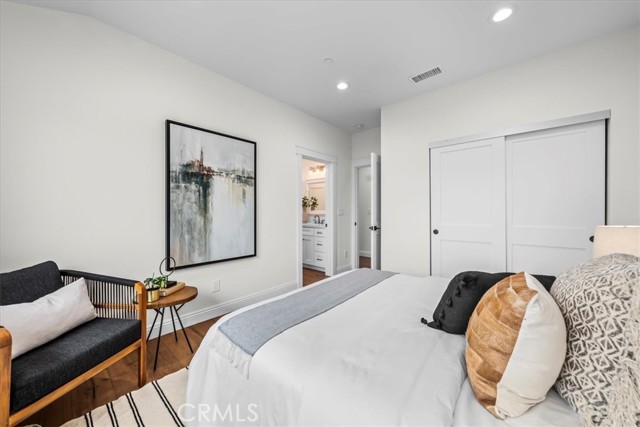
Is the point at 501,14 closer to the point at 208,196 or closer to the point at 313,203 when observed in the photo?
the point at 208,196

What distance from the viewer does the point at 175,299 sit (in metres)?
1.92

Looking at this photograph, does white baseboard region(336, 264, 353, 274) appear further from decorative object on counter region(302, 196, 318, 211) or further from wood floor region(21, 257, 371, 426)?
wood floor region(21, 257, 371, 426)

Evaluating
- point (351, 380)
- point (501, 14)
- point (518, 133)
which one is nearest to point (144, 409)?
point (351, 380)

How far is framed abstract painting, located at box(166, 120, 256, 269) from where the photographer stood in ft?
7.90

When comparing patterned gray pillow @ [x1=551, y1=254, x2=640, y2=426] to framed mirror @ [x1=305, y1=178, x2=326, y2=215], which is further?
framed mirror @ [x1=305, y1=178, x2=326, y2=215]

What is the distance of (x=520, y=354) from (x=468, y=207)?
A: 98.2 inches

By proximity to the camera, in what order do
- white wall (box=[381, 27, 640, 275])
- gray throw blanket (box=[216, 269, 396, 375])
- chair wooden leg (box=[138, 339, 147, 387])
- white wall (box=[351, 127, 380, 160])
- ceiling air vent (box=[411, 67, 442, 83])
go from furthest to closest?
white wall (box=[351, 127, 380, 160]) → ceiling air vent (box=[411, 67, 442, 83]) → white wall (box=[381, 27, 640, 275]) → chair wooden leg (box=[138, 339, 147, 387]) → gray throw blanket (box=[216, 269, 396, 375])

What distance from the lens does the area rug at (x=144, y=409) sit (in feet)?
4.50

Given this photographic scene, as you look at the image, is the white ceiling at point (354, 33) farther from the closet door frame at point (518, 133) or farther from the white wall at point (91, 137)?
the closet door frame at point (518, 133)

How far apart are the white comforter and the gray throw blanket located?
48mm

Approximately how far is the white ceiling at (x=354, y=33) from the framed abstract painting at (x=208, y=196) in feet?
2.57

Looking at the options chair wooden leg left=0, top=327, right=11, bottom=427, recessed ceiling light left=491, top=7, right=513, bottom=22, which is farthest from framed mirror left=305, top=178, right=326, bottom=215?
chair wooden leg left=0, top=327, right=11, bottom=427

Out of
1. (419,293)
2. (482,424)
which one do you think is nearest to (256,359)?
(482,424)

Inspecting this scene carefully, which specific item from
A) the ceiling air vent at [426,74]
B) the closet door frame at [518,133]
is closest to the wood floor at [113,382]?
the closet door frame at [518,133]
